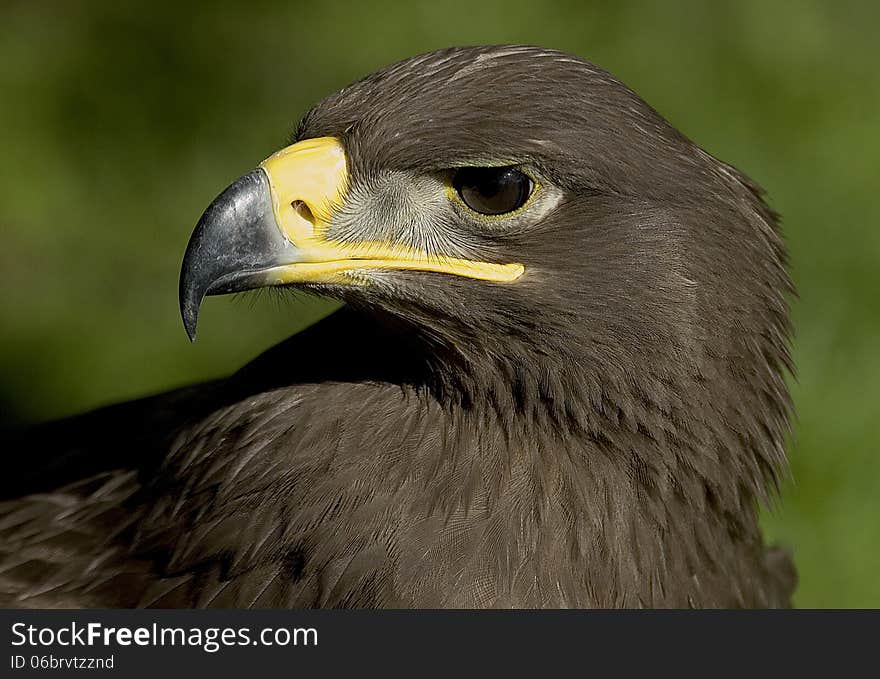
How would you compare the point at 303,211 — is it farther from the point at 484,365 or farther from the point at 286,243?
the point at 484,365

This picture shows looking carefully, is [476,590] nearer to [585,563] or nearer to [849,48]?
[585,563]

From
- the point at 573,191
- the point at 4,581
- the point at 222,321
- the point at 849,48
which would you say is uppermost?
the point at 849,48

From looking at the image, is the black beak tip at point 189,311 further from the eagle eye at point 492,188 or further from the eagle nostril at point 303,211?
the eagle eye at point 492,188

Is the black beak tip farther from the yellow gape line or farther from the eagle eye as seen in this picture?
the eagle eye

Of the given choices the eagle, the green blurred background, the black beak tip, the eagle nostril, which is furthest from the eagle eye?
the green blurred background

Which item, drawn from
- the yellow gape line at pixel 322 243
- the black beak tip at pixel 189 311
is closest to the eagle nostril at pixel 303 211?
the yellow gape line at pixel 322 243

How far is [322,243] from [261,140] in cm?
344

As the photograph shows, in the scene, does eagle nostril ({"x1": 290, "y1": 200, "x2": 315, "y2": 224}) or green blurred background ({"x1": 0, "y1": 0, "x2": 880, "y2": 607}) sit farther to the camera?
green blurred background ({"x1": 0, "y1": 0, "x2": 880, "y2": 607})

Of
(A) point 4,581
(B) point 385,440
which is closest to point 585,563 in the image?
(B) point 385,440

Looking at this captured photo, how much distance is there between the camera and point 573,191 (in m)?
3.11

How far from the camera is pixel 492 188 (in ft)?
10.2

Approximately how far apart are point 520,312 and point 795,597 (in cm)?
250

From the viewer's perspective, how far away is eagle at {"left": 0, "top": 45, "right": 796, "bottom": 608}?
3.11 meters

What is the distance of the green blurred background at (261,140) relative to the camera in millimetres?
5809
